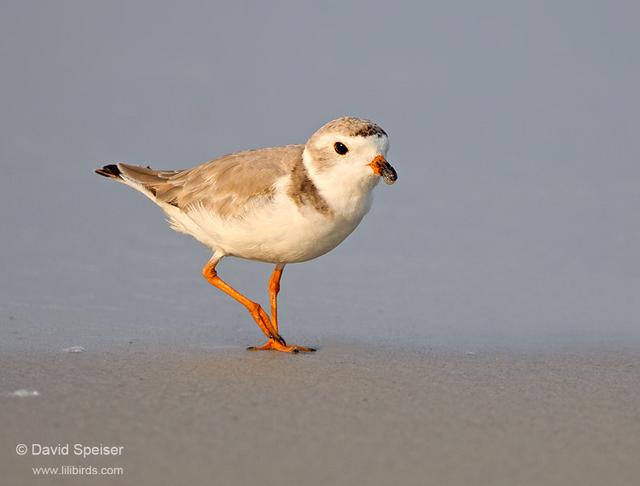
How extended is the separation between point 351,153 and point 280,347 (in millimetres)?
1180

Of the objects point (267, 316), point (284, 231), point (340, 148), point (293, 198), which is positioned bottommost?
point (267, 316)

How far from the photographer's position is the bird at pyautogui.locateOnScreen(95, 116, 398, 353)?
6.34 metres

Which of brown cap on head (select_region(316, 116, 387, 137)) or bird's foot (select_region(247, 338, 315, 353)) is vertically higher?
brown cap on head (select_region(316, 116, 387, 137))

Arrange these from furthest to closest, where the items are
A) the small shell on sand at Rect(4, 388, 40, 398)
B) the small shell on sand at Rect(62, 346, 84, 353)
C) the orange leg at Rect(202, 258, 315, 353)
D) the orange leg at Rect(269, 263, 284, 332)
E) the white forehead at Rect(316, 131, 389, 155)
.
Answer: the orange leg at Rect(269, 263, 284, 332), the orange leg at Rect(202, 258, 315, 353), the white forehead at Rect(316, 131, 389, 155), the small shell on sand at Rect(62, 346, 84, 353), the small shell on sand at Rect(4, 388, 40, 398)

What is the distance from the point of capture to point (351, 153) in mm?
6336

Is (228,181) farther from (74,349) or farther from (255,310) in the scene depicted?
(74,349)

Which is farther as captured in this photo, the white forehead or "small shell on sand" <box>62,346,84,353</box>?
the white forehead

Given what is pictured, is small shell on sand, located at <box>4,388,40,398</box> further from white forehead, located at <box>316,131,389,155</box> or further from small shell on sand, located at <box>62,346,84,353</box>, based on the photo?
white forehead, located at <box>316,131,389,155</box>

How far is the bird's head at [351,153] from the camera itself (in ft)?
20.6

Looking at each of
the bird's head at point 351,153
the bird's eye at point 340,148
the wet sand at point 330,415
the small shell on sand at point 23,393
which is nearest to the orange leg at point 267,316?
the wet sand at point 330,415

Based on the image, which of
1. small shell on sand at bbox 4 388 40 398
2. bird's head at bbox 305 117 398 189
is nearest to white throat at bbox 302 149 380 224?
bird's head at bbox 305 117 398 189

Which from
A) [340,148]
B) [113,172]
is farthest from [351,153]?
[113,172]

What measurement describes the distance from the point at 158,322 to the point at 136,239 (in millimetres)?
2043

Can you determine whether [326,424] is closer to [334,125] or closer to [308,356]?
[308,356]
